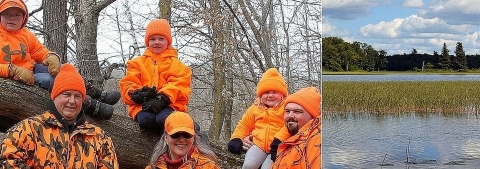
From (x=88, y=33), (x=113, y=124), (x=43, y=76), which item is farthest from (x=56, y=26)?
(x=43, y=76)

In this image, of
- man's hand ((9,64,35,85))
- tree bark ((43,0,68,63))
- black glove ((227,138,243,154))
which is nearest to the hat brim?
black glove ((227,138,243,154))

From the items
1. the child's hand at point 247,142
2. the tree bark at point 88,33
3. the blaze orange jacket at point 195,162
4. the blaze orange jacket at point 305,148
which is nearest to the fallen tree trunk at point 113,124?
the child's hand at point 247,142

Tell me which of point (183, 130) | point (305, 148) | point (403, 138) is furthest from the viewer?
point (183, 130)

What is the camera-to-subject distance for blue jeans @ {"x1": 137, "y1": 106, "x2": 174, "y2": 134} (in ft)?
9.64

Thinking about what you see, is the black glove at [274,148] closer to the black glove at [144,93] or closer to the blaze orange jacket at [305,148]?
Answer: the blaze orange jacket at [305,148]

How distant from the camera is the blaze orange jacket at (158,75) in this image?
2918 mm

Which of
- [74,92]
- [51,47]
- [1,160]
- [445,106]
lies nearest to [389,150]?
[445,106]

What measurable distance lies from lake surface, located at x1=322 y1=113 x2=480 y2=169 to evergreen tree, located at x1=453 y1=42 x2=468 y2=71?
217 millimetres

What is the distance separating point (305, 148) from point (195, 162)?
24.6 inches

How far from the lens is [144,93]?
2881mm

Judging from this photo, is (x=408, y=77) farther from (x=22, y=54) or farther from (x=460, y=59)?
(x=22, y=54)

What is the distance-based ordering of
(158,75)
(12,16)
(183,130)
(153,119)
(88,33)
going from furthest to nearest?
(88,33), (153,119), (158,75), (12,16), (183,130)

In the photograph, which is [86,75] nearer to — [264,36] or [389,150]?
[264,36]

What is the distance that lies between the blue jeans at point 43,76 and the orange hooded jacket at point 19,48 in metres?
0.03
